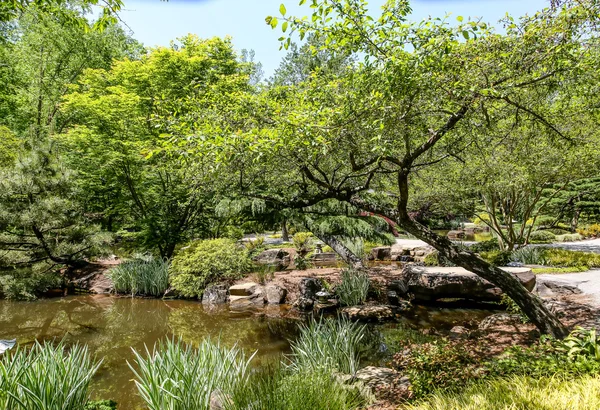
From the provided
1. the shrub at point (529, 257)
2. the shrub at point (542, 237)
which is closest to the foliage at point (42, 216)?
the shrub at point (529, 257)

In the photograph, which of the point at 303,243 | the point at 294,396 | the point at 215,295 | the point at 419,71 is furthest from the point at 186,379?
the point at 303,243

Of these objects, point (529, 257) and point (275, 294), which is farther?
point (529, 257)

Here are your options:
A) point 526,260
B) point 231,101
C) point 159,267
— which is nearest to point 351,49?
point 231,101

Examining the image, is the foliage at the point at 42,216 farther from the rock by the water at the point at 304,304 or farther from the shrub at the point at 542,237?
the shrub at the point at 542,237

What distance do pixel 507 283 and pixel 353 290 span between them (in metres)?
3.73

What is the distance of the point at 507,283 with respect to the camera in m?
4.68

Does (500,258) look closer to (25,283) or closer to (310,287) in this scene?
(310,287)

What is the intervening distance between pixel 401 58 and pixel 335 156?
2449 millimetres

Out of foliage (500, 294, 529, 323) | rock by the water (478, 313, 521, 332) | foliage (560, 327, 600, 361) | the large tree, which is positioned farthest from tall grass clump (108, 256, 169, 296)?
foliage (560, 327, 600, 361)

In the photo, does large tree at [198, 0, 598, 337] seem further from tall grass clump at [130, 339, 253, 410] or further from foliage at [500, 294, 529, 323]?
tall grass clump at [130, 339, 253, 410]

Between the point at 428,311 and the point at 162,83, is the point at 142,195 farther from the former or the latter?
the point at 428,311

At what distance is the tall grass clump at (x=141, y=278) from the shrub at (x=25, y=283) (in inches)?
63.3

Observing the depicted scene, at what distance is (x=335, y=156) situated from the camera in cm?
566

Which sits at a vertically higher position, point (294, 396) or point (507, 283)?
point (507, 283)
